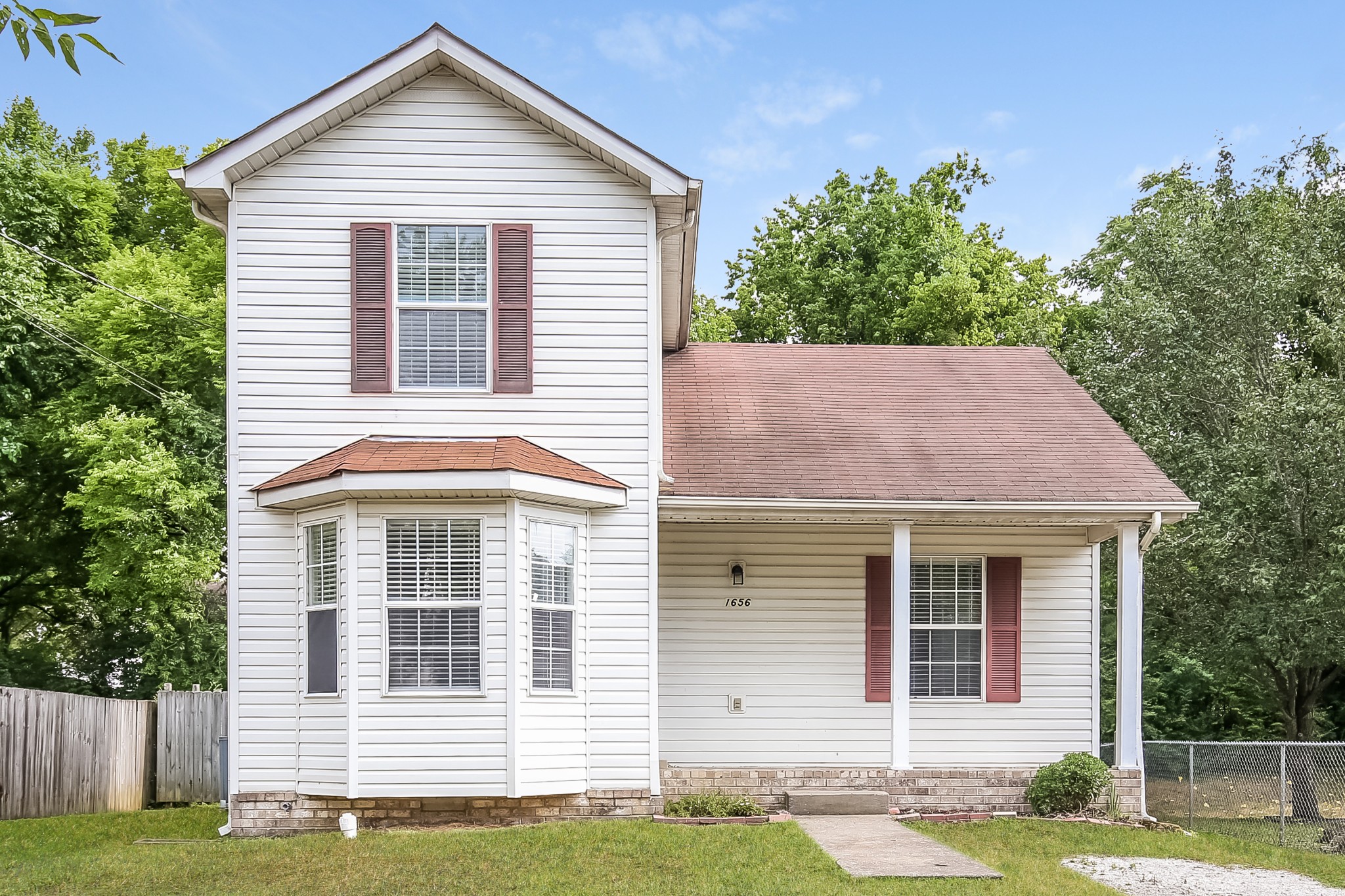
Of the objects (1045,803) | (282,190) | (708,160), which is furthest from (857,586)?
(708,160)

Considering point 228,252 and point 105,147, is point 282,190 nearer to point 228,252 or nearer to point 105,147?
point 228,252

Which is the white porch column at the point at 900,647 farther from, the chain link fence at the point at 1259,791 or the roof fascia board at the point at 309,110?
the roof fascia board at the point at 309,110

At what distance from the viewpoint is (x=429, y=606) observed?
10180 mm

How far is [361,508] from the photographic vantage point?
10195mm

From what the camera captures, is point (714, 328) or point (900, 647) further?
point (714, 328)

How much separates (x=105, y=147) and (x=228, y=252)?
53.4ft

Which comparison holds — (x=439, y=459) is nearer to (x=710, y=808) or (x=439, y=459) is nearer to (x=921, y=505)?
(x=710, y=808)

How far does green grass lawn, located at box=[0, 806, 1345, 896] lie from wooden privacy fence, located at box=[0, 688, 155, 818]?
1932mm

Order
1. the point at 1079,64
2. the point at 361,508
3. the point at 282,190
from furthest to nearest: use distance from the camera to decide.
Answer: the point at 1079,64, the point at 282,190, the point at 361,508

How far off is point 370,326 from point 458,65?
2514mm

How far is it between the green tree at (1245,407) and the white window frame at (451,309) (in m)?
10.2

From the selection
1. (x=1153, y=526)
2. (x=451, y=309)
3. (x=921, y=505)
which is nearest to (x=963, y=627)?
(x=921, y=505)

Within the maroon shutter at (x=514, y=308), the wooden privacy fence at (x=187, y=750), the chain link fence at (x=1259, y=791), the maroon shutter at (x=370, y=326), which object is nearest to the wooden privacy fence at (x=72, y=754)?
the wooden privacy fence at (x=187, y=750)

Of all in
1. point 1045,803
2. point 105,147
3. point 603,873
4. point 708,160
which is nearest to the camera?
point 603,873
